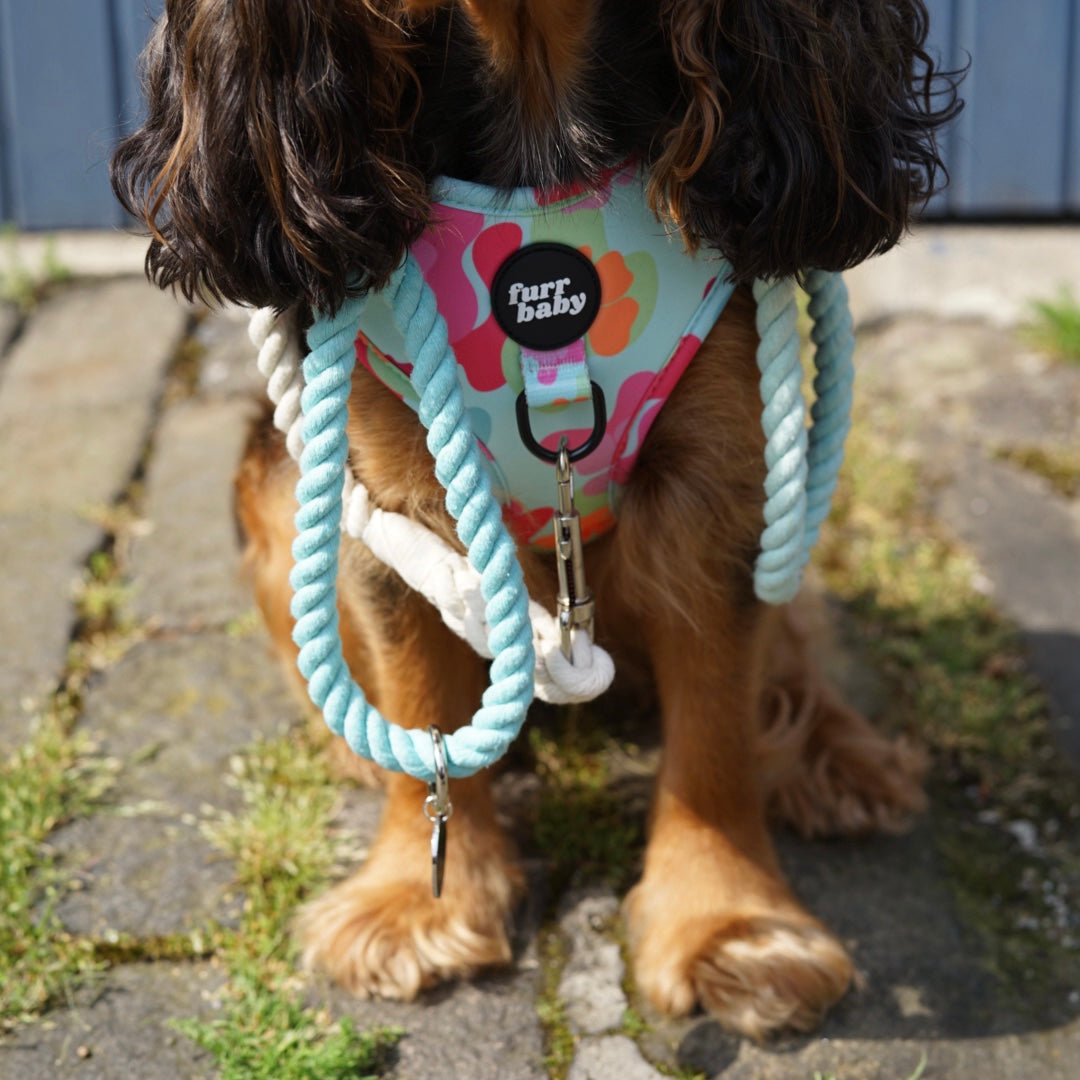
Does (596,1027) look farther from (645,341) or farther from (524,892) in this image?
(645,341)

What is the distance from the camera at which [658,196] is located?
5.45 ft

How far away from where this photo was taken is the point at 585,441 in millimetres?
1804

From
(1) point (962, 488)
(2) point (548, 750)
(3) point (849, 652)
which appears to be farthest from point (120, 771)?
(1) point (962, 488)

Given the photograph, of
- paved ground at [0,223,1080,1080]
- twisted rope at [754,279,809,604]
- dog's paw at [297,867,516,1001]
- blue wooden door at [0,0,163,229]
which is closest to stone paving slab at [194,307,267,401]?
paved ground at [0,223,1080,1080]

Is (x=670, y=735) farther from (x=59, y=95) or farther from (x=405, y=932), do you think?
(x=59, y=95)

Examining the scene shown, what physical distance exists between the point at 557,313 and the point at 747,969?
1009 mm

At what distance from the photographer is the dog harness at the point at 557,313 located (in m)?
→ 1.71

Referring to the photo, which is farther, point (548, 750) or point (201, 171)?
point (548, 750)

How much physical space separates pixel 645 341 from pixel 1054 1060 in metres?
1.18

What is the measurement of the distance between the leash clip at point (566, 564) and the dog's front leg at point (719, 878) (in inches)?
13.3

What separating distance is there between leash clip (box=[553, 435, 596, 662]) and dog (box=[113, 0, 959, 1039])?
185 millimetres

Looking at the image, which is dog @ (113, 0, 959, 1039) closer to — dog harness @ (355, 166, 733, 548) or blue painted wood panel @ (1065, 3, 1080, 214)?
dog harness @ (355, 166, 733, 548)

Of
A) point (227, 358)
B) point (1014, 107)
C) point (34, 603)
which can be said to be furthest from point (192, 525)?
point (1014, 107)

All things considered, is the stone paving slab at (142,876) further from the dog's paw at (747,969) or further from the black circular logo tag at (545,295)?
the black circular logo tag at (545,295)
